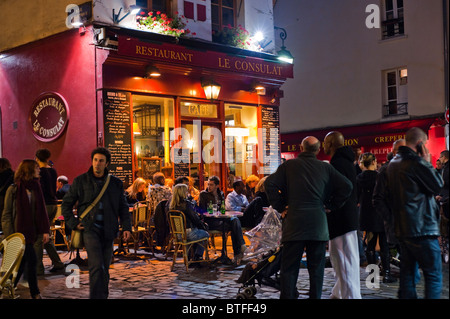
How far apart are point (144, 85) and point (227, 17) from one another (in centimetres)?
358

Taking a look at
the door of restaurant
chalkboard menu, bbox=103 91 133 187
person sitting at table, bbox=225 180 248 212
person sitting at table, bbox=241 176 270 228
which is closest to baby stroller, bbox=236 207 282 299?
person sitting at table, bbox=241 176 270 228

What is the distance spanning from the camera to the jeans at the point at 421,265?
472 centimetres

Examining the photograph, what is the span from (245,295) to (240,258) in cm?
288

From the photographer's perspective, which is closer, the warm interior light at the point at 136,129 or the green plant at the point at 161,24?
the green plant at the point at 161,24

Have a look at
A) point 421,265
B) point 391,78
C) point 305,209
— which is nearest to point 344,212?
point 305,209

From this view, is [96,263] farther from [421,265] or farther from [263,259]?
[421,265]

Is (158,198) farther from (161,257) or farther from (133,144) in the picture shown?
(133,144)

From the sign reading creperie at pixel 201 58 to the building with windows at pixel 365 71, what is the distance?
6978mm

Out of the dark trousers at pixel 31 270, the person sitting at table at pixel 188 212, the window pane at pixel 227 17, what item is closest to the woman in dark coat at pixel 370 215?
the person sitting at table at pixel 188 212

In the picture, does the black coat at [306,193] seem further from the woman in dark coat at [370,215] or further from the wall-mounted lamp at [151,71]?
the wall-mounted lamp at [151,71]

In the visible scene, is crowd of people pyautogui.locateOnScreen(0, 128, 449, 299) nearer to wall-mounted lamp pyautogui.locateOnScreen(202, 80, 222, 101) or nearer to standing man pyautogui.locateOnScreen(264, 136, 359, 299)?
standing man pyautogui.locateOnScreen(264, 136, 359, 299)

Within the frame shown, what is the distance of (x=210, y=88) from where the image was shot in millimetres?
13453

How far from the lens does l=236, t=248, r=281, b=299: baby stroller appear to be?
650cm

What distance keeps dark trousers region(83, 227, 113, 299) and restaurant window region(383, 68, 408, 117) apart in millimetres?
16739
